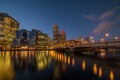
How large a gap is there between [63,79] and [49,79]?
202cm

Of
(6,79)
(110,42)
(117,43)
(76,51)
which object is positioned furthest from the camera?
(76,51)

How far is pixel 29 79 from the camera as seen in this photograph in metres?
21.4

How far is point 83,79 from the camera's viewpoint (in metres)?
22.2

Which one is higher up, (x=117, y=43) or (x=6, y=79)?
(x=117, y=43)

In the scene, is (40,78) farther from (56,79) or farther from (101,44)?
(101,44)

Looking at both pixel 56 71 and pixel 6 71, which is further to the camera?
pixel 56 71

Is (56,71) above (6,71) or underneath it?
underneath

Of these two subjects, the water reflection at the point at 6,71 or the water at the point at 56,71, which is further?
the water at the point at 56,71

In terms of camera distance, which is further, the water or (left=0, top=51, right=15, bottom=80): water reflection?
the water

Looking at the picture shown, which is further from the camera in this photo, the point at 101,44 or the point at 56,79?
the point at 101,44

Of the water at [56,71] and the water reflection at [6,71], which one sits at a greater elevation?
the water reflection at [6,71]

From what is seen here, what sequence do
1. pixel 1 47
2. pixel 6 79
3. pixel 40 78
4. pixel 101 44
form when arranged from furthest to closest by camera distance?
pixel 1 47 < pixel 101 44 < pixel 40 78 < pixel 6 79

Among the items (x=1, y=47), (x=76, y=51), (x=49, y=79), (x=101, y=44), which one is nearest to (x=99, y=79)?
(x=49, y=79)

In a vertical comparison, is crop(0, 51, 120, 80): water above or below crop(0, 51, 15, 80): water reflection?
below
